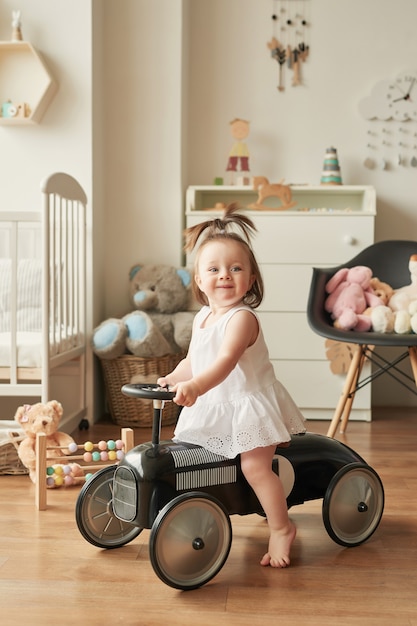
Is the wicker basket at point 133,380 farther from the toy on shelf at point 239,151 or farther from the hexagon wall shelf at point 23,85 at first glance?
the hexagon wall shelf at point 23,85

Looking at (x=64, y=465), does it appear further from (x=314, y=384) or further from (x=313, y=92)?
(x=313, y=92)

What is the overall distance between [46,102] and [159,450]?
2038mm

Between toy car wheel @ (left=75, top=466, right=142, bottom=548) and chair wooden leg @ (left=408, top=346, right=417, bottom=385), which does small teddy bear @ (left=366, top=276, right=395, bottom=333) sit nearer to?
chair wooden leg @ (left=408, top=346, right=417, bottom=385)

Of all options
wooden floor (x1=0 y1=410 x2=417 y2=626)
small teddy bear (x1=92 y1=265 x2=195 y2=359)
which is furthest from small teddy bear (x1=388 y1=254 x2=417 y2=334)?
wooden floor (x1=0 y1=410 x2=417 y2=626)

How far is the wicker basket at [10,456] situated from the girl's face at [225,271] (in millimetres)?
1007

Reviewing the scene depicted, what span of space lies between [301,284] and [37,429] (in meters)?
1.42

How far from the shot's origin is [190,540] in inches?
60.1

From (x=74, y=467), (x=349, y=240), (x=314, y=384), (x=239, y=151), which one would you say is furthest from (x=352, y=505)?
(x=239, y=151)

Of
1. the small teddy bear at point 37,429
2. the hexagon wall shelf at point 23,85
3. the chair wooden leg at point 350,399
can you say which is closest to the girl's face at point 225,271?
the small teddy bear at point 37,429

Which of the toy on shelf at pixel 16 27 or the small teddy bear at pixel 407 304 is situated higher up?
the toy on shelf at pixel 16 27

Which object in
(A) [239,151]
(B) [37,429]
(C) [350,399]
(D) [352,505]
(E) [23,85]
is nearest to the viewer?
(D) [352,505]

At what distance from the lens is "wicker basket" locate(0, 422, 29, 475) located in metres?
2.42

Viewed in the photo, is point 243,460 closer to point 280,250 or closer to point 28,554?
point 28,554

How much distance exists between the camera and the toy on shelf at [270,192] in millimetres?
3398
